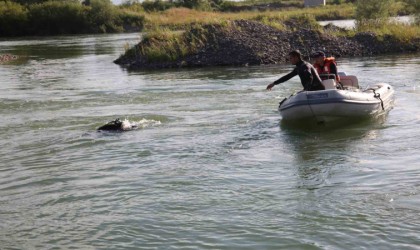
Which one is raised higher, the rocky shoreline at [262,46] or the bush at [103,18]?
the bush at [103,18]

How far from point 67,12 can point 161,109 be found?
54138 millimetres

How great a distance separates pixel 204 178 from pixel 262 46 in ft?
63.4

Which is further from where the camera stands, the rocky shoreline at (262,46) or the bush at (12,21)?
the bush at (12,21)

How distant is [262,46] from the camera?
27.3 meters

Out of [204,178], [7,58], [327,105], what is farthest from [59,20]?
[204,178]

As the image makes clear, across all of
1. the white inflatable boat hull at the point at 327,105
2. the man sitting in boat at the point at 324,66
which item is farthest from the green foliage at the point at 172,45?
the white inflatable boat hull at the point at 327,105

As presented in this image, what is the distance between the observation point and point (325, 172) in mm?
8664

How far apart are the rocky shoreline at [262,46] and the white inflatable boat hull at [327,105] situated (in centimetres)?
1449

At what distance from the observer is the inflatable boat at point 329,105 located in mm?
11109

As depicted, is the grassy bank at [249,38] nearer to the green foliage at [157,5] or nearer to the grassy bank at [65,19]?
the grassy bank at [65,19]

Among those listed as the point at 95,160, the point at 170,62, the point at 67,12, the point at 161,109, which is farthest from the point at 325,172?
the point at 67,12

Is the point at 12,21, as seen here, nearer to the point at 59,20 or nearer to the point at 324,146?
the point at 59,20

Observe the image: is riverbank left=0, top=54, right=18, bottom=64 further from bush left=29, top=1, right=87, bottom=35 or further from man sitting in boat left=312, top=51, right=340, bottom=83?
bush left=29, top=1, right=87, bottom=35

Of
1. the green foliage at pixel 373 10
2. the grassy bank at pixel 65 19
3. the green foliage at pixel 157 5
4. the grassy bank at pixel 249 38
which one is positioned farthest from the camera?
the green foliage at pixel 157 5
